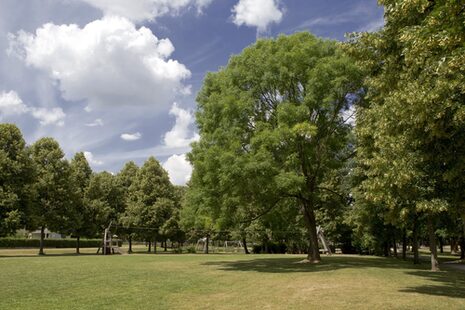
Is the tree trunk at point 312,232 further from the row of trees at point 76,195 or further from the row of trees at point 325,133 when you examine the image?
the row of trees at point 76,195

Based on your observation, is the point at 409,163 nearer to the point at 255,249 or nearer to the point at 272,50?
the point at 272,50

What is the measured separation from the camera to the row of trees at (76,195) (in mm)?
41031

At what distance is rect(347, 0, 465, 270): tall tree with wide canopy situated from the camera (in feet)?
34.6

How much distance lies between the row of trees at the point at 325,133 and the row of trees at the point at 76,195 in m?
20.9

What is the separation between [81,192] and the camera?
52.3 meters

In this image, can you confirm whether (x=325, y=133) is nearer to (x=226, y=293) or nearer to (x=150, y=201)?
(x=226, y=293)

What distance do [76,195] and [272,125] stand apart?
30965 mm

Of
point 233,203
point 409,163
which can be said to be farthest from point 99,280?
point 409,163

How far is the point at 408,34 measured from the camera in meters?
8.23

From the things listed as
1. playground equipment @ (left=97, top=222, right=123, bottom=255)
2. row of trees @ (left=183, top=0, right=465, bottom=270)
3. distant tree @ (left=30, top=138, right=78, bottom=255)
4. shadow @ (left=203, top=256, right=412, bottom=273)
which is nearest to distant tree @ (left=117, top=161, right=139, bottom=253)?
playground equipment @ (left=97, top=222, right=123, bottom=255)

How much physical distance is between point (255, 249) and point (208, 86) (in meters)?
36.8

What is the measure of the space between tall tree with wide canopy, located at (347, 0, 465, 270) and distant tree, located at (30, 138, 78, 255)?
38.5m

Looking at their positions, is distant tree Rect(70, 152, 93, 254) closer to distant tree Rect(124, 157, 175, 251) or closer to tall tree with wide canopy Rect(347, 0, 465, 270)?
distant tree Rect(124, 157, 175, 251)

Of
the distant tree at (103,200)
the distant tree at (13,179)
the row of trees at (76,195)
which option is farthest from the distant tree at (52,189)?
the distant tree at (103,200)
